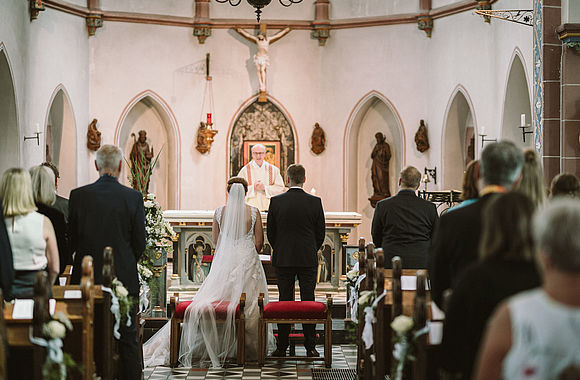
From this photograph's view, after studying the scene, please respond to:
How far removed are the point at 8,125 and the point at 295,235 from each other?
6.09m

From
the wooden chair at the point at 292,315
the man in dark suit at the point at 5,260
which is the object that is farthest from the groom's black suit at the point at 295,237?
the man in dark suit at the point at 5,260

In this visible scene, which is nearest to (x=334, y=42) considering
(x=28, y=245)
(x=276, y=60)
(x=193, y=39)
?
(x=276, y=60)

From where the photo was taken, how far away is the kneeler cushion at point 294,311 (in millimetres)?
6496

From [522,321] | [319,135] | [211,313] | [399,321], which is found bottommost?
[211,313]

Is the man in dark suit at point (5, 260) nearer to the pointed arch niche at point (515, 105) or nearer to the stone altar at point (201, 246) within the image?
the stone altar at point (201, 246)

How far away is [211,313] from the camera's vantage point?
6.68m

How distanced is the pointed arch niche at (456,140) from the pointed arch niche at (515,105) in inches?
65.0

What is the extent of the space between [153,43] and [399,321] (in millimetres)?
11622

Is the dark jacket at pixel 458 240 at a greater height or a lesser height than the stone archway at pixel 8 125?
lesser

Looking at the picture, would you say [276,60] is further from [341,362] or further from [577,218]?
[577,218]

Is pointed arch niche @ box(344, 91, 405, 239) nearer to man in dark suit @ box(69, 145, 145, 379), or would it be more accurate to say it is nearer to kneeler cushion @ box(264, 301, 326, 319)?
kneeler cushion @ box(264, 301, 326, 319)

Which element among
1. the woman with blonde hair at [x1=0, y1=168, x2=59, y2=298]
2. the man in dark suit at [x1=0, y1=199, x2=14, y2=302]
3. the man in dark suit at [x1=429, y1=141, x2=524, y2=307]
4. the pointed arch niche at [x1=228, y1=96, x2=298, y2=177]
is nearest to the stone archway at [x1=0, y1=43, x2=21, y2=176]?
the pointed arch niche at [x1=228, y1=96, x2=298, y2=177]

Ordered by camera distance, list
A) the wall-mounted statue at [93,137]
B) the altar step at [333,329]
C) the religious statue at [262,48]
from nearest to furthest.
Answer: the altar step at [333,329]
the wall-mounted statue at [93,137]
the religious statue at [262,48]

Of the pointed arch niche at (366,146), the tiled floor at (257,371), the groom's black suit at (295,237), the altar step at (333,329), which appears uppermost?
the pointed arch niche at (366,146)
